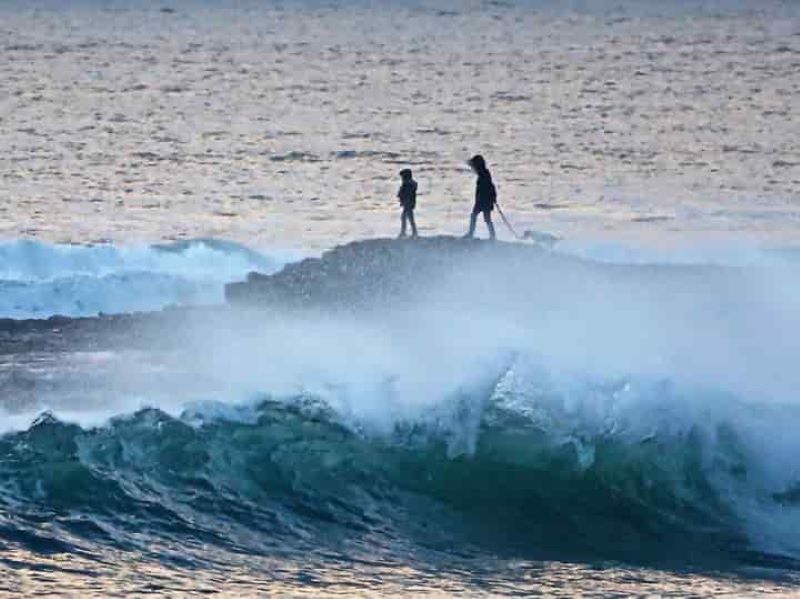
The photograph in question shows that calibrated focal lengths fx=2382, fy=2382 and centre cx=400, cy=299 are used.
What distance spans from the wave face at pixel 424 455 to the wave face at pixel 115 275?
208 inches

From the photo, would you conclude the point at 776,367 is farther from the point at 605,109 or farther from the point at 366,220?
the point at 605,109

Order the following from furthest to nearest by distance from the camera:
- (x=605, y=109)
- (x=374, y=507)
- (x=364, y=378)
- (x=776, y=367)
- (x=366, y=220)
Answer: (x=605, y=109) → (x=366, y=220) → (x=776, y=367) → (x=364, y=378) → (x=374, y=507)

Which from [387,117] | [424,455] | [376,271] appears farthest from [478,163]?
[387,117]

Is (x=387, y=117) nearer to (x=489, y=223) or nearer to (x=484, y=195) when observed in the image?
(x=484, y=195)

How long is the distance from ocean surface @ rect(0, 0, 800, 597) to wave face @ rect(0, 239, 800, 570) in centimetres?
3

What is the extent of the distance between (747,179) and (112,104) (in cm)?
1734

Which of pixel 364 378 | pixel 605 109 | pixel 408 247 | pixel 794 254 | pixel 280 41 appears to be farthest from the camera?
pixel 280 41

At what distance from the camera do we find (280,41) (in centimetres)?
6975

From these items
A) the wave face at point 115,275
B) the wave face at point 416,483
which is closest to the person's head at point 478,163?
the wave face at point 115,275

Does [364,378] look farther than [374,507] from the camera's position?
Yes

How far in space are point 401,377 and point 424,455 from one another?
1381 millimetres

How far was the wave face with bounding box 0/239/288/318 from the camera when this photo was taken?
1142 inches

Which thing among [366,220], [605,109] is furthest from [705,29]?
[366,220]

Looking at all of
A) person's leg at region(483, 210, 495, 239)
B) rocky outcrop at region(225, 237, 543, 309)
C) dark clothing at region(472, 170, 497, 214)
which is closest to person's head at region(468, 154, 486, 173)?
dark clothing at region(472, 170, 497, 214)
